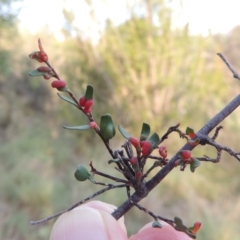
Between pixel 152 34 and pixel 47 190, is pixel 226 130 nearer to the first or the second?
pixel 152 34

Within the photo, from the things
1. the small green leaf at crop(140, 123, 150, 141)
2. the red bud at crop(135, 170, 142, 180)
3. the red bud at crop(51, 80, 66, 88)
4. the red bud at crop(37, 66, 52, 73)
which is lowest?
the red bud at crop(135, 170, 142, 180)

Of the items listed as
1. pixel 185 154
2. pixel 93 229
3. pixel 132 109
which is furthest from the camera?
pixel 132 109

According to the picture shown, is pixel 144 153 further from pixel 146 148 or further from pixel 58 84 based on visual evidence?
pixel 58 84

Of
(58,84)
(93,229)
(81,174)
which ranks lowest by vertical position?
(93,229)

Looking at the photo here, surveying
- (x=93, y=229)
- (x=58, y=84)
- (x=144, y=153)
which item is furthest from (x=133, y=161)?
(x=93, y=229)

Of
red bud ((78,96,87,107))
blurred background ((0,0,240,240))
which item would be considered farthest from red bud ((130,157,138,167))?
blurred background ((0,0,240,240))

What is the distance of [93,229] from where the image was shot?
2.50 ft

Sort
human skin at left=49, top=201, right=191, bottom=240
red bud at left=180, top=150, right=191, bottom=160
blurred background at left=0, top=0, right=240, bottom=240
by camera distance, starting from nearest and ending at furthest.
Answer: red bud at left=180, top=150, right=191, bottom=160 < human skin at left=49, top=201, right=191, bottom=240 < blurred background at left=0, top=0, right=240, bottom=240

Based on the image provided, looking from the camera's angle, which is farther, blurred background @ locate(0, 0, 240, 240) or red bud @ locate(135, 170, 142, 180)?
blurred background @ locate(0, 0, 240, 240)

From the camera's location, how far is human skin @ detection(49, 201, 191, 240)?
750mm

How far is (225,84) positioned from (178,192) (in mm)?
1716

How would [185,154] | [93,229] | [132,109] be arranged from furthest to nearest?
[132,109]
[93,229]
[185,154]

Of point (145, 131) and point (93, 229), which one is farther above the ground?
point (145, 131)

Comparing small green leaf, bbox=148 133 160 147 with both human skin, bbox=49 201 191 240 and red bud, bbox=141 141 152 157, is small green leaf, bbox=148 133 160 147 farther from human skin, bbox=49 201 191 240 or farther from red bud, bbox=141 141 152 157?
human skin, bbox=49 201 191 240
